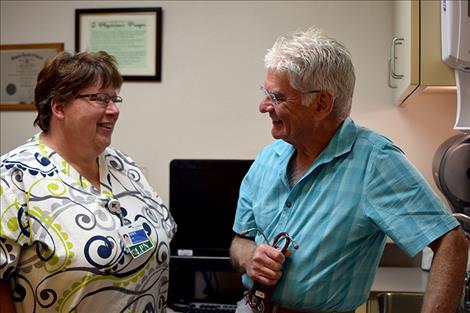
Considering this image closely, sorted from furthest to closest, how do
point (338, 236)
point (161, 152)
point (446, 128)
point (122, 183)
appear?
1. point (161, 152)
2. point (446, 128)
3. point (122, 183)
4. point (338, 236)

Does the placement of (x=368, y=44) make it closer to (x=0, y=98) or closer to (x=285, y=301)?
(x=285, y=301)

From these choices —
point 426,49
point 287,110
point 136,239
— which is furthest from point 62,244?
point 426,49

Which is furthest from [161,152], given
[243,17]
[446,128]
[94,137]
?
[446,128]

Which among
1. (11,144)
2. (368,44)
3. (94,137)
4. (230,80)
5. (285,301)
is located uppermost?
(368,44)

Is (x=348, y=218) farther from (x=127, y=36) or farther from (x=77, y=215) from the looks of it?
(x=127, y=36)

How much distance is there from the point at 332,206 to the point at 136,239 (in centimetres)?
55

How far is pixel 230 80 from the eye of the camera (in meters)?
2.31

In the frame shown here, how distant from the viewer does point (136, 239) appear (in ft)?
4.70

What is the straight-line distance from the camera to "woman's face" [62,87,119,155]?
1.44m

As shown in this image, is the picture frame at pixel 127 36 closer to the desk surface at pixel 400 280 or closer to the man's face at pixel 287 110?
the desk surface at pixel 400 280

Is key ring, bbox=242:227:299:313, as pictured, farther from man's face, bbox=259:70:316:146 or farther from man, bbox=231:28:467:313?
man's face, bbox=259:70:316:146

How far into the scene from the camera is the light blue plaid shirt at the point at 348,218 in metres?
1.11

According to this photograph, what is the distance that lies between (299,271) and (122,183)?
0.63 metres

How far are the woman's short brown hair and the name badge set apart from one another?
365 millimetres
